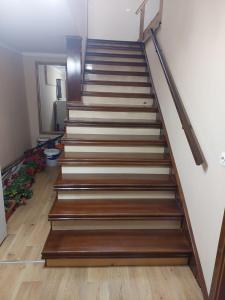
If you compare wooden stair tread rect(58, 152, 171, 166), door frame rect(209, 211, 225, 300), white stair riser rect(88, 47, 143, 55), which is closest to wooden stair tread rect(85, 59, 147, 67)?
white stair riser rect(88, 47, 143, 55)

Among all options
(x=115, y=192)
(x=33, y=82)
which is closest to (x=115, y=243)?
(x=115, y=192)

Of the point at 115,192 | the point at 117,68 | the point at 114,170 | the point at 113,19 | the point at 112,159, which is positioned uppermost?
the point at 113,19

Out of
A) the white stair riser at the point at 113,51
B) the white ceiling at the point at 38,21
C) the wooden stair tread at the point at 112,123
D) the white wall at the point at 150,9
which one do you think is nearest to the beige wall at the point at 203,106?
the wooden stair tread at the point at 112,123

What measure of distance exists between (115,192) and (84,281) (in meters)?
0.78

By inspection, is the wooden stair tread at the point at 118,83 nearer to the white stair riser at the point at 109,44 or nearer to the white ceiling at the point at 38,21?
the white ceiling at the point at 38,21

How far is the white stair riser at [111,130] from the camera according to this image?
8.71ft

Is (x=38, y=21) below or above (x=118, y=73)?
above

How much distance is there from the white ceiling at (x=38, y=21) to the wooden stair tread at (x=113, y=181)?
4.94 ft

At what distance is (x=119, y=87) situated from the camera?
3.29 m

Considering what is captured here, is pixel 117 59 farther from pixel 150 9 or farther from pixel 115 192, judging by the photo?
pixel 115 192

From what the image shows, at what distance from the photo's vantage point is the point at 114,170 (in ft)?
7.47

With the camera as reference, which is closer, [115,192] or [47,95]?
[115,192]

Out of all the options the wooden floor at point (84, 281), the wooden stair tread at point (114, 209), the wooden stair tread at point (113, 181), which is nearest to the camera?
the wooden floor at point (84, 281)

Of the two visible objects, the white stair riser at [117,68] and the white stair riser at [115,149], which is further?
the white stair riser at [117,68]
